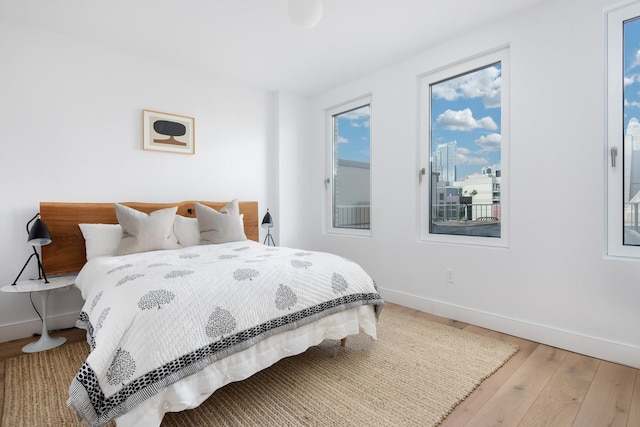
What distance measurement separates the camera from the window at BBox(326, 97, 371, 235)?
379 cm

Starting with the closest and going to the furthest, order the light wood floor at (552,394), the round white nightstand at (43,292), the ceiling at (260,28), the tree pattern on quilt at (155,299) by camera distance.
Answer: the tree pattern on quilt at (155,299) < the light wood floor at (552,394) < the round white nightstand at (43,292) < the ceiling at (260,28)

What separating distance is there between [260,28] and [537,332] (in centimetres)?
319

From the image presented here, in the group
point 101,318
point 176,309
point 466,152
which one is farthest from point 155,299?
point 466,152

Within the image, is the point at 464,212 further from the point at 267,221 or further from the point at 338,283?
the point at 267,221

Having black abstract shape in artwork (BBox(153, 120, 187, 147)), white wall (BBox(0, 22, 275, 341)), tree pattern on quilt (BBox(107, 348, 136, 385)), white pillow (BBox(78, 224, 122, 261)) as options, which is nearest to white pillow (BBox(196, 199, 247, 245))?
white wall (BBox(0, 22, 275, 341))

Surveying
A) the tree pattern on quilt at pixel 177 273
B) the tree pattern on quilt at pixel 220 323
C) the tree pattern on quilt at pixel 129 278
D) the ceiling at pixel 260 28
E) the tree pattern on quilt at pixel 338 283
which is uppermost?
the ceiling at pixel 260 28

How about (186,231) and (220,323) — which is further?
(186,231)

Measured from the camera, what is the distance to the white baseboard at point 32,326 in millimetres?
2488

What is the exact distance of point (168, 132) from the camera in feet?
10.8

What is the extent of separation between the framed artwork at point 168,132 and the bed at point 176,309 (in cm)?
87

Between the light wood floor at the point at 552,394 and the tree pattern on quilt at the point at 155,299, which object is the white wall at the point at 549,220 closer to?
the light wood floor at the point at 552,394

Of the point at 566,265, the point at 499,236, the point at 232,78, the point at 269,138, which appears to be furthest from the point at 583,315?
the point at 232,78

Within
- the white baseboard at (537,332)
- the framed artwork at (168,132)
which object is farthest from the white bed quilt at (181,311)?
the framed artwork at (168,132)

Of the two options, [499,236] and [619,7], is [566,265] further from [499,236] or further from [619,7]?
[619,7]
